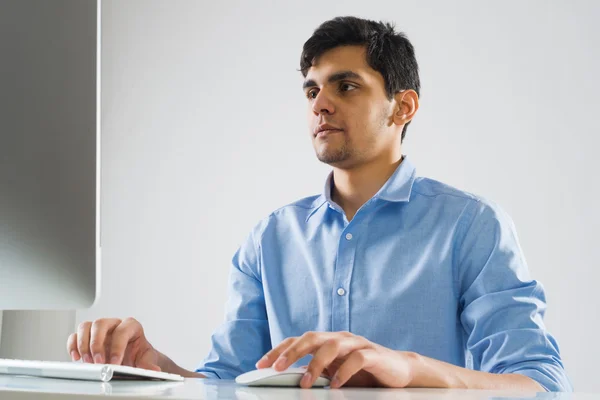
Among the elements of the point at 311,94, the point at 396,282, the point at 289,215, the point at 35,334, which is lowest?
the point at 35,334

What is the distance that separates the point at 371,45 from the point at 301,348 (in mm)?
1114

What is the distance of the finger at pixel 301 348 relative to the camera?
71 cm

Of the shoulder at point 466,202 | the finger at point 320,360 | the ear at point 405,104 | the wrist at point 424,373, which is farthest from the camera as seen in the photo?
the ear at point 405,104

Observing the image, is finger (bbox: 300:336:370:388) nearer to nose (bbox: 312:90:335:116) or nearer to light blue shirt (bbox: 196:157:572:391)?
light blue shirt (bbox: 196:157:572:391)

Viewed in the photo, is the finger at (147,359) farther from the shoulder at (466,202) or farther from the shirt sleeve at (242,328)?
the shoulder at (466,202)

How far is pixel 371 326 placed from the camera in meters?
1.38

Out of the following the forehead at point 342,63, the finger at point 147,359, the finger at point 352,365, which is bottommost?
the finger at point 147,359

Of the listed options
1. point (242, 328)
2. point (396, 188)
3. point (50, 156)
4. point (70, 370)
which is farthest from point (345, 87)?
point (70, 370)

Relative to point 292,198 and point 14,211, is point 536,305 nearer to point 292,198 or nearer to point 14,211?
point 14,211

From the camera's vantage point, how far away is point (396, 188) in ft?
4.94

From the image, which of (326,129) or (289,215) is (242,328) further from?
(326,129)

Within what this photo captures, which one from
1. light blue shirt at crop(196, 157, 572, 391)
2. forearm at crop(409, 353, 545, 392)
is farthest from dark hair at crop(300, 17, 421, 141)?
forearm at crop(409, 353, 545, 392)

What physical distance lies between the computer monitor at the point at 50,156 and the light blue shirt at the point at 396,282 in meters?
0.79

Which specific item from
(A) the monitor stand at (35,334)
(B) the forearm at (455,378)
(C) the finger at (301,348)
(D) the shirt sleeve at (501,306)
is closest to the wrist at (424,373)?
(B) the forearm at (455,378)
